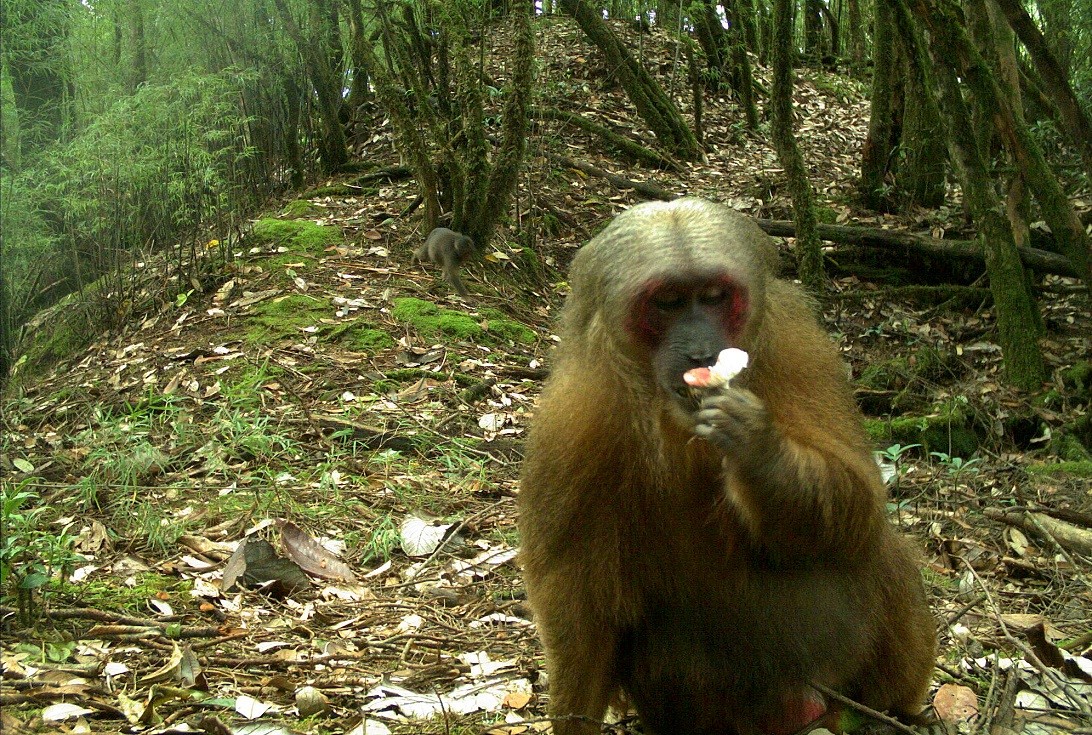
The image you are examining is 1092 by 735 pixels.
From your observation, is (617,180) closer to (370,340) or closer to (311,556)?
(370,340)

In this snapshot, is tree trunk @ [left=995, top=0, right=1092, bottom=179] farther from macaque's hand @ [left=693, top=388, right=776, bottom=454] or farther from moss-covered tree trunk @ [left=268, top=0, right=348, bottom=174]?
moss-covered tree trunk @ [left=268, top=0, right=348, bottom=174]

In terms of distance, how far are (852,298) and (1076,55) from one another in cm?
456

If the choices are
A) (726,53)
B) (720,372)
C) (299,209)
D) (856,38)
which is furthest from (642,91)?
(720,372)

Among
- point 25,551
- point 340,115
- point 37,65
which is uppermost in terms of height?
point 37,65

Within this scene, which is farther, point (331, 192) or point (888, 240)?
point (331, 192)

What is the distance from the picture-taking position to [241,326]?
838cm

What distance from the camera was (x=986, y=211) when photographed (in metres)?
7.97

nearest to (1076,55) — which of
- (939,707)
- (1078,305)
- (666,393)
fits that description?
(1078,305)

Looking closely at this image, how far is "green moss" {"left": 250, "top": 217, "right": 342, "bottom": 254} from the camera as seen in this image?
387 inches

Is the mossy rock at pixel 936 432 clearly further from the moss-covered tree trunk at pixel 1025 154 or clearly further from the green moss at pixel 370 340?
the green moss at pixel 370 340

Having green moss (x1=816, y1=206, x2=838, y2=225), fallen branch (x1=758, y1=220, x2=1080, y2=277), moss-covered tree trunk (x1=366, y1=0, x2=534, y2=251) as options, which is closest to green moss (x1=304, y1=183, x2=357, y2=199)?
moss-covered tree trunk (x1=366, y1=0, x2=534, y2=251)

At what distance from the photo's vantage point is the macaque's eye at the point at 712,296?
314cm

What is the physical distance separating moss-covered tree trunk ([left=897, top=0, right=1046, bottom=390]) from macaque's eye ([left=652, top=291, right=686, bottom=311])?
5421 millimetres

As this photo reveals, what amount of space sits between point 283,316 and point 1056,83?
6367 mm
